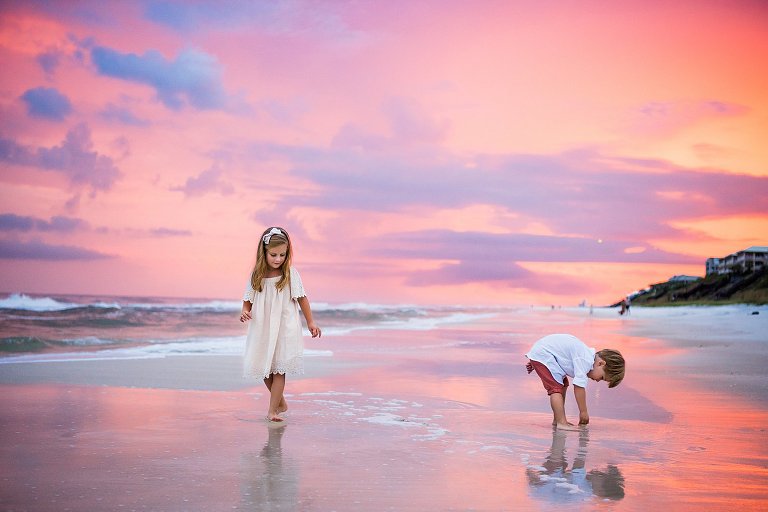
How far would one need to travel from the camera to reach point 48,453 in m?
4.25

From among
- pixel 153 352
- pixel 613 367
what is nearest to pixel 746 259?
pixel 153 352

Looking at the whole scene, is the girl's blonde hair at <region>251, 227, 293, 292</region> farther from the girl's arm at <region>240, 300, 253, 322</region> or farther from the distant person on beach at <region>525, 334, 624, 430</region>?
the distant person on beach at <region>525, 334, 624, 430</region>

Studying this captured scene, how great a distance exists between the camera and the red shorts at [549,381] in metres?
5.83

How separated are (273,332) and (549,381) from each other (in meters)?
2.46

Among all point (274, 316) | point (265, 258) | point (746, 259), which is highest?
point (746, 259)

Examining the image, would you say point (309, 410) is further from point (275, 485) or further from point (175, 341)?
point (175, 341)

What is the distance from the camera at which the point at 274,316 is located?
5.98 m

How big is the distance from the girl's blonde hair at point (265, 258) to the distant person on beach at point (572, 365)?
2327mm

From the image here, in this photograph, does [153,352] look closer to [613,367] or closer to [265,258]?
[265,258]

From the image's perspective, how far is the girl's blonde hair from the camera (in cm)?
588

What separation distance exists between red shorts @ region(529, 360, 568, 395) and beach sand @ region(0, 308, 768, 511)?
297 mm

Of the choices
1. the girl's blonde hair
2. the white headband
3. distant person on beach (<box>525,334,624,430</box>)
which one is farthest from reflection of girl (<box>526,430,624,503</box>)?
the white headband

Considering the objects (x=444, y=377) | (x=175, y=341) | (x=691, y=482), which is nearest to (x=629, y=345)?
(x=444, y=377)

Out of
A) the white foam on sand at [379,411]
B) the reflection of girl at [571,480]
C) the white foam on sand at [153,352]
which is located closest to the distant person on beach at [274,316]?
the white foam on sand at [379,411]
